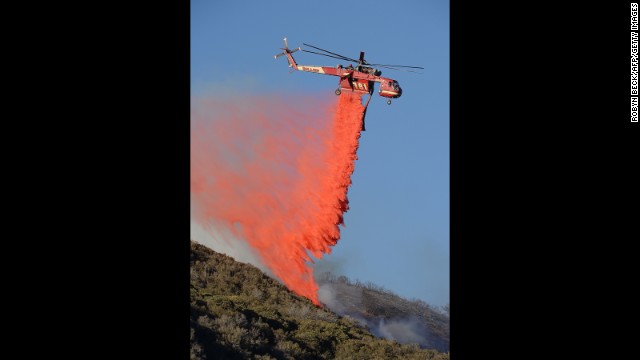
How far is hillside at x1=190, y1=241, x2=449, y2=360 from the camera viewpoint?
44688 millimetres

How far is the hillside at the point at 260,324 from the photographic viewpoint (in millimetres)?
44688

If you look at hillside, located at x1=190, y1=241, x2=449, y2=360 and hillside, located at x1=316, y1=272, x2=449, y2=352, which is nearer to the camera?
hillside, located at x1=190, y1=241, x2=449, y2=360

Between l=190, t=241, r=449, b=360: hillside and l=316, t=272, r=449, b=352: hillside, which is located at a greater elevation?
l=316, t=272, r=449, b=352: hillside

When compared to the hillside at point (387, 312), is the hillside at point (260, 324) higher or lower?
lower

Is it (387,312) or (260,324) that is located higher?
(387,312)

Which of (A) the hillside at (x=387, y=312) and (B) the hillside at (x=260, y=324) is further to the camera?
(A) the hillside at (x=387, y=312)

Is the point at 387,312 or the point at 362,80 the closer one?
the point at 362,80

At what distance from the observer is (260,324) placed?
4769 centimetres
